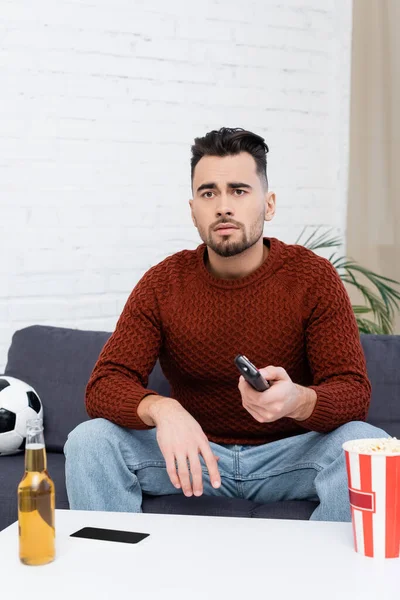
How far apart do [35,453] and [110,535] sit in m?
0.22

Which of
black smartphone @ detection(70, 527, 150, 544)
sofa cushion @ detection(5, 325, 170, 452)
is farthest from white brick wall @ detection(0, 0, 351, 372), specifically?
black smartphone @ detection(70, 527, 150, 544)

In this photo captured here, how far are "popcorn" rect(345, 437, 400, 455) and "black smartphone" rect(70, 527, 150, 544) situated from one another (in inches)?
13.6

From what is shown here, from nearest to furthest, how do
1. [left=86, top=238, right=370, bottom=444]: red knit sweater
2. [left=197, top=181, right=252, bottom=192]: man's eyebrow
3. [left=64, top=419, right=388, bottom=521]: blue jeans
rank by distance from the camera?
1. [left=64, top=419, right=388, bottom=521]: blue jeans
2. [left=86, top=238, right=370, bottom=444]: red knit sweater
3. [left=197, top=181, right=252, bottom=192]: man's eyebrow

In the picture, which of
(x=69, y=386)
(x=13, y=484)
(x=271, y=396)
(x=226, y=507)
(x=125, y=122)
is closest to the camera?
(x=271, y=396)

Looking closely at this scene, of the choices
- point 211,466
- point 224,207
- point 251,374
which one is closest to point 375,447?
point 251,374

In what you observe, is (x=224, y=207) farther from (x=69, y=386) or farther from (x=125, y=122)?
(x=125, y=122)

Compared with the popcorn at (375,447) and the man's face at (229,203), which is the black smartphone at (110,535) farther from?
the man's face at (229,203)

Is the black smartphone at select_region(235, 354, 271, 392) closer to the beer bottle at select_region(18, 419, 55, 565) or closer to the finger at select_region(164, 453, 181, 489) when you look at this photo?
the finger at select_region(164, 453, 181, 489)

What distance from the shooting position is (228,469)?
1.89 metres

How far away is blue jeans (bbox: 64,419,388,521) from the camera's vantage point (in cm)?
167

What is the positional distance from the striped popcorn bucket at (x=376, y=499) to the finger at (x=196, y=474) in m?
0.38

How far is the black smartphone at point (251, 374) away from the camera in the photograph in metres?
1.30

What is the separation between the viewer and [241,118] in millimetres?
3400

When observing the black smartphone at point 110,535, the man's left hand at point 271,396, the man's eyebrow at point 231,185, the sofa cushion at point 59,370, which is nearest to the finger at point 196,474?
the man's left hand at point 271,396
